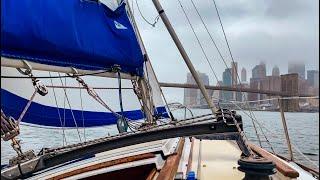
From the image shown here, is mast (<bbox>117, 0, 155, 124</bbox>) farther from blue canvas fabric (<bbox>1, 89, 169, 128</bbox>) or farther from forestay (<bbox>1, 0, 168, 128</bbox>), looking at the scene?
blue canvas fabric (<bbox>1, 89, 169, 128</bbox>)

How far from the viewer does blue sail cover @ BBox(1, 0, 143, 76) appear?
2643 millimetres

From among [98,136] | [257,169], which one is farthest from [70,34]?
[98,136]

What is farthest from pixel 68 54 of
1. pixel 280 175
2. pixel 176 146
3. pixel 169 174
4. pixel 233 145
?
pixel 233 145

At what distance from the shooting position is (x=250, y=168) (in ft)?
6.60

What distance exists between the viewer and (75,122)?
15.0 ft

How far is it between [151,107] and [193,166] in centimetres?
Answer: 203

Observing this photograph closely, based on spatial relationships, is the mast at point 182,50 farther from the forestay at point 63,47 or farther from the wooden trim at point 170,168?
the wooden trim at point 170,168

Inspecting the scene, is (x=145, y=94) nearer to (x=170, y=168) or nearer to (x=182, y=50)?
(x=182, y=50)

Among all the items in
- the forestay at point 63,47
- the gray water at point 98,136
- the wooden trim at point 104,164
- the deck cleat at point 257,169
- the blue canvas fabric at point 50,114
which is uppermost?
the forestay at point 63,47

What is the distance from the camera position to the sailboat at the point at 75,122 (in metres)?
2.51

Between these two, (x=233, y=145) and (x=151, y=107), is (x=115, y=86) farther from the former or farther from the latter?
(x=233, y=145)

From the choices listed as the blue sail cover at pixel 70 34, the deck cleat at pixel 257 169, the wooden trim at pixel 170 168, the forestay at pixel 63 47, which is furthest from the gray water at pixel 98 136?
the deck cleat at pixel 257 169

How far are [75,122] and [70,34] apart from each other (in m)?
1.74

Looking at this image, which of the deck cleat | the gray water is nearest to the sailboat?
the deck cleat
